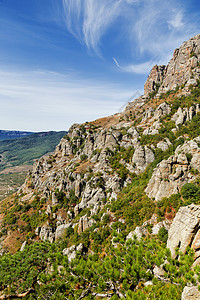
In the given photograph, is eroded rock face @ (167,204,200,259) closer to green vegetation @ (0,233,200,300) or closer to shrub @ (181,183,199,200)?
green vegetation @ (0,233,200,300)

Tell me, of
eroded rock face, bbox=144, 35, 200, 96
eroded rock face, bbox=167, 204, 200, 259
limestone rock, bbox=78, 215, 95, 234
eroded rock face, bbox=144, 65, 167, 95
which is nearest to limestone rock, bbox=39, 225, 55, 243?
limestone rock, bbox=78, 215, 95, 234

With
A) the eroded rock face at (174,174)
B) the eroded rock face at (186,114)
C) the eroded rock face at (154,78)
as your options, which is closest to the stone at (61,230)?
the eroded rock face at (174,174)

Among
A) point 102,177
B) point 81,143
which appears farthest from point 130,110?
point 102,177

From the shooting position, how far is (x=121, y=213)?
4662cm

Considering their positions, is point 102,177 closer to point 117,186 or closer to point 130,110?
point 117,186

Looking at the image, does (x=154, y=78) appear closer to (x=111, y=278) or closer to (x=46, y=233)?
(x=46, y=233)

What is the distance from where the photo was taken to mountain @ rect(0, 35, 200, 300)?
53.4ft

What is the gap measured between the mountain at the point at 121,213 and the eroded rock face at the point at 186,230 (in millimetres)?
122

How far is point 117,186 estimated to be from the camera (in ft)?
208

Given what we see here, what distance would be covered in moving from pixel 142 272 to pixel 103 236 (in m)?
31.2

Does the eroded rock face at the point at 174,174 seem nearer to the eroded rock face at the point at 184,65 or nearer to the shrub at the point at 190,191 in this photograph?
the shrub at the point at 190,191

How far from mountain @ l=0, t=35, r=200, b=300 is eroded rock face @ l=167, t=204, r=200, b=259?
0.12 meters

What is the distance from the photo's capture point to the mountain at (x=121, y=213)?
16266 mm

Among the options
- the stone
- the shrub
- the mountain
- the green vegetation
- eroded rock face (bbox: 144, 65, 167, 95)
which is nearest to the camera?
the green vegetation
